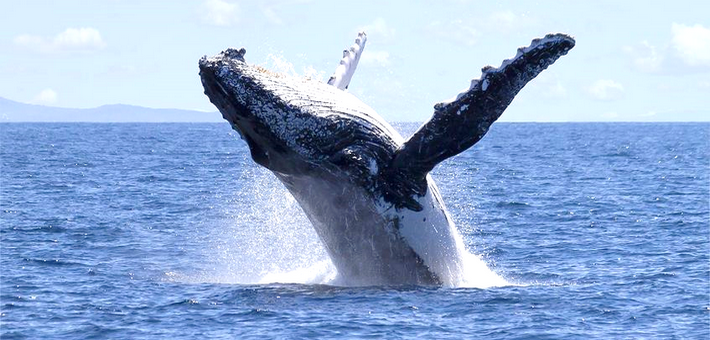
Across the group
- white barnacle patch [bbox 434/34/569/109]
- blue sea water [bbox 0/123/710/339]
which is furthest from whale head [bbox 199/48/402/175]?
blue sea water [bbox 0/123/710/339]

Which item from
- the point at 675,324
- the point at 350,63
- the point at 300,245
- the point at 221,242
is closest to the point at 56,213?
the point at 221,242

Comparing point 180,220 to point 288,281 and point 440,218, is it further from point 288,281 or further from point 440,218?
point 440,218

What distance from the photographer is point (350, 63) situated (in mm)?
16031

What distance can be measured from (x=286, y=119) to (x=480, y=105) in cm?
215

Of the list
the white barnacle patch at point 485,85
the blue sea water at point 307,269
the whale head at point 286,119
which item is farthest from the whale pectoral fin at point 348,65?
the white barnacle patch at point 485,85

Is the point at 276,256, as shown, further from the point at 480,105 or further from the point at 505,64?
the point at 505,64

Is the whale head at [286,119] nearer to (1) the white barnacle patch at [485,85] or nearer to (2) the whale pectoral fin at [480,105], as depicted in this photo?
(2) the whale pectoral fin at [480,105]

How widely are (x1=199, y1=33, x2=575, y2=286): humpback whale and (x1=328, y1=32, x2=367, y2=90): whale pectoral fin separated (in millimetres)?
1168

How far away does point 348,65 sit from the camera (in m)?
15.9

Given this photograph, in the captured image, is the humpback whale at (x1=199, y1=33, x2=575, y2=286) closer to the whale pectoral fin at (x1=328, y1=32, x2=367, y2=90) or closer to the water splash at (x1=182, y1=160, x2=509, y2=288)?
the water splash at (x1=182, y1=160, x2=509, y2=288)

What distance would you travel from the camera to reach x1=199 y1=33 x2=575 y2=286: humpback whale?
41.5ft

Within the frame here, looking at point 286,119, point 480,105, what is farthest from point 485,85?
point 286,119

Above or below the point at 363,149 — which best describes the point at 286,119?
above

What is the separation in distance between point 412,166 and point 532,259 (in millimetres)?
6939
